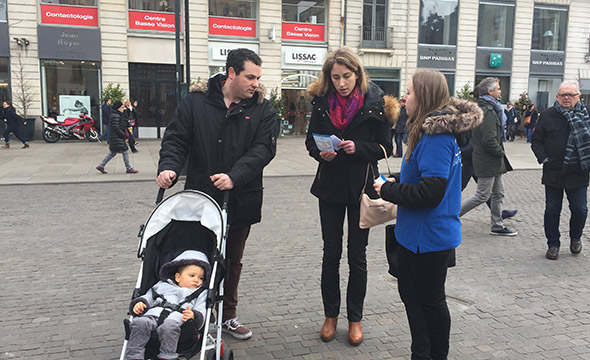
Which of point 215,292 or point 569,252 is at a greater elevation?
point 215,292

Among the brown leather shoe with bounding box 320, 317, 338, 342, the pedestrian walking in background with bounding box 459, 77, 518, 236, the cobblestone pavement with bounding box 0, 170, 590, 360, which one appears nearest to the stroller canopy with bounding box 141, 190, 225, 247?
the cobblestone pavement with bounding box 0, 170, 590, 360

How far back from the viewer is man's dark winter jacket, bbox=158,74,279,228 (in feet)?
11.5

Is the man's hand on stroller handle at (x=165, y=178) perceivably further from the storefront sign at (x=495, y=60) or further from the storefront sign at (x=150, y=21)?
the storefront sign at (x=495, y=60)

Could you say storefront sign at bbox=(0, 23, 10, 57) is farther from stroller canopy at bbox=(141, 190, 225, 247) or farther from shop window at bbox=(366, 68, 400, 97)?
stroller canopy at bbox=(141, 190, 225, 247)

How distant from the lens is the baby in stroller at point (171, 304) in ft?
8.98

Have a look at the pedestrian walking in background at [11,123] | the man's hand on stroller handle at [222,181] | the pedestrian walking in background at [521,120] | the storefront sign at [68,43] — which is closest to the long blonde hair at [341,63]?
the man's hand on stroller handle at [222,181]

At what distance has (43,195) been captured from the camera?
9930 millimetres

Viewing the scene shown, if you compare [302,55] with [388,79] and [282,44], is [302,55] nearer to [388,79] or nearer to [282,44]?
[282,44]

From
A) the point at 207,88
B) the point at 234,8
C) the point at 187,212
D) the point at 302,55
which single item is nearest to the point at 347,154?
the point at 207,88

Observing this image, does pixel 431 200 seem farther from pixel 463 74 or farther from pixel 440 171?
pixel 463 74

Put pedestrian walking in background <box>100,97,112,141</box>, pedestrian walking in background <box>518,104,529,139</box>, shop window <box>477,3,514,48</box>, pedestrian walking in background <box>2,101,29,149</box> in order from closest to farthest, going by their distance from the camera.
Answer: pedestrian walking in background <box>2,101,29,149</box>, pedestrian walking in background <box>100,97,112,141</box>, pedestrian walking in background <box>518,104,529,139</box>, shop window <box>477,3,514,48</box>

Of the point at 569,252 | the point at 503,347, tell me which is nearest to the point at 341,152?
the point at 503,347

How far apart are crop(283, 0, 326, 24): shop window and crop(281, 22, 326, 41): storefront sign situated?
31 centimetres

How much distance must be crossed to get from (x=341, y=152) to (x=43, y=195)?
8.22 meters
